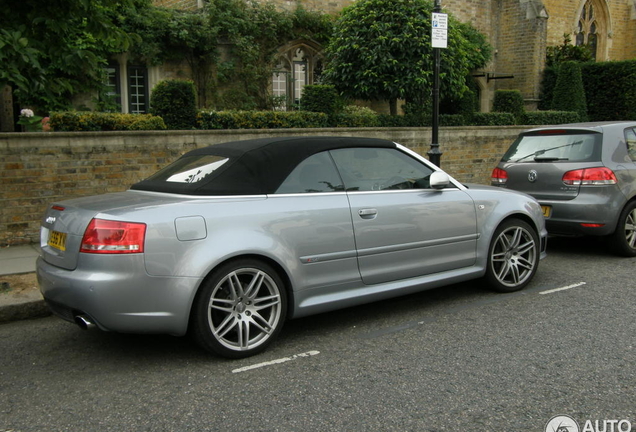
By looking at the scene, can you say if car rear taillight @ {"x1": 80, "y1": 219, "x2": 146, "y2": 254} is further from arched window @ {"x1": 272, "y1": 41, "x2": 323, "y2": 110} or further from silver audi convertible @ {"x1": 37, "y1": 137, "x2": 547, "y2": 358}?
arched window @ {"x1": 272, "y1": 41, "x2": 323, "y2": 110}

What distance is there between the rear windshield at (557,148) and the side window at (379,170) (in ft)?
9.64

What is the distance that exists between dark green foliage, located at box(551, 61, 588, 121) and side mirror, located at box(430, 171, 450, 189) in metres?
17.2

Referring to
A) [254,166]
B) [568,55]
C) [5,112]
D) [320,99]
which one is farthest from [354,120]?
[568,55]

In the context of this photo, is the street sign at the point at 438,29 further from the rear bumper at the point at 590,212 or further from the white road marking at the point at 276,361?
the white road marking at the point at 276,361

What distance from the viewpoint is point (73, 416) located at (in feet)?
11.1

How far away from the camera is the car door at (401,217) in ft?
15.8

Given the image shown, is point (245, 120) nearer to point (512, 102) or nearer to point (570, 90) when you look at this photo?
point (512, 102)

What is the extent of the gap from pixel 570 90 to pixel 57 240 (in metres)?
20.3

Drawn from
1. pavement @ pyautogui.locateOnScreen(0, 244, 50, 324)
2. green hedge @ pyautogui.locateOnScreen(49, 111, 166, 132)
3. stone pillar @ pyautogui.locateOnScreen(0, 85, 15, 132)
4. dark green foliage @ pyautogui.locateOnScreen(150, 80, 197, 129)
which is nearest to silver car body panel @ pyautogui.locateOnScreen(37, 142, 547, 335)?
pavement @ pyautogui.locateOnScreen(0, 244, 50, 324)

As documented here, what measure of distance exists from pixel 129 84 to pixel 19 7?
990 centimetres

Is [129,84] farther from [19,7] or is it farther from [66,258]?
[66,258]

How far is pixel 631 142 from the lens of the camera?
7.57 meters

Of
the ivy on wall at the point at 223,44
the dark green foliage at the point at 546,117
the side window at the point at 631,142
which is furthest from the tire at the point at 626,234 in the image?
the dark green foliage at the point at 546,117

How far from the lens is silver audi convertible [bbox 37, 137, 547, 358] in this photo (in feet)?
12.7
